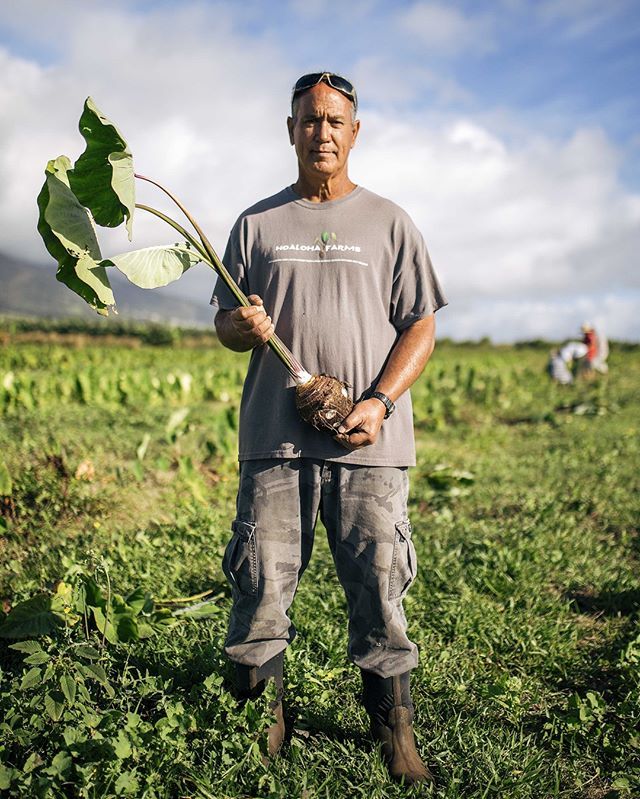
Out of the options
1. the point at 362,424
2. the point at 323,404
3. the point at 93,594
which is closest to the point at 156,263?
the point at 323,404

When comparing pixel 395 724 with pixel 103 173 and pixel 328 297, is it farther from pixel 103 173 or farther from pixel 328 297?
pixel 103 173

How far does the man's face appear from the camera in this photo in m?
2.19

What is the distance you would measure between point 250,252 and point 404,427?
742 millimetres

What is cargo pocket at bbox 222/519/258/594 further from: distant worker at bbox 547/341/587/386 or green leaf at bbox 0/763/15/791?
distant worker at bbox 547/341/587/386

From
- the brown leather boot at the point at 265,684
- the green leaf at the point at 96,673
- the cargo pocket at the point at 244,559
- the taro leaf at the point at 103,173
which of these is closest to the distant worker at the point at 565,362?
the brown leather boot at the point at 265,684

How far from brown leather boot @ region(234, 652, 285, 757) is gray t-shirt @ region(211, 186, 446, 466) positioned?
688 mm

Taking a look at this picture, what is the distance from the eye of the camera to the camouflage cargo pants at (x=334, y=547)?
2.21 m

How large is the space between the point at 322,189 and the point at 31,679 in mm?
1817

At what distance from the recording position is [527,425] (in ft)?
30.4

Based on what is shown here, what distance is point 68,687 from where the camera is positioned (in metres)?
2.24

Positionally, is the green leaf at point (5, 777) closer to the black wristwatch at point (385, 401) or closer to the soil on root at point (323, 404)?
the soil on root at point (323, 404)

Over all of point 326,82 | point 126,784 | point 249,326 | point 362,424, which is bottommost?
point 126,784

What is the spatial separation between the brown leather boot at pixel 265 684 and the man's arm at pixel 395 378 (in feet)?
2.57

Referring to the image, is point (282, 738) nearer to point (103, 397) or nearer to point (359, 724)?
point (359, 724)
